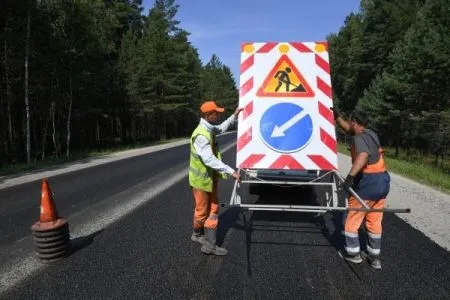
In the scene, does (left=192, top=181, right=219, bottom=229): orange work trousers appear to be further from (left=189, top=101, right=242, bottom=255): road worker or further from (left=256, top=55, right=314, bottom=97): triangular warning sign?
(left=256, top=55, right=314, bottom=97): triangular warning sign

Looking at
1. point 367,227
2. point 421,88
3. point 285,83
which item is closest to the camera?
point 367,227

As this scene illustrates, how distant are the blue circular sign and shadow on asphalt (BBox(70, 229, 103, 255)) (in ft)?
10.0

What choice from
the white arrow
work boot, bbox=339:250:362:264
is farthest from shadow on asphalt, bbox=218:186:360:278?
the white arrow

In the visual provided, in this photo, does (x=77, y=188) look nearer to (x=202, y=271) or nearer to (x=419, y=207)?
(x=202, y=271)

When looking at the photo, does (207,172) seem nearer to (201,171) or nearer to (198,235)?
(201,171)

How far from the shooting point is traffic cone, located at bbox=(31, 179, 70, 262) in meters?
5.30

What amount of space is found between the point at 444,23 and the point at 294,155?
26.8m

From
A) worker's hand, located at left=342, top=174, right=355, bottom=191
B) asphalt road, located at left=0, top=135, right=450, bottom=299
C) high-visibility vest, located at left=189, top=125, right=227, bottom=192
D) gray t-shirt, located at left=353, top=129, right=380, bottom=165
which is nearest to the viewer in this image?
asphalt road, located at left=0, top=135, right=450, bottom=299

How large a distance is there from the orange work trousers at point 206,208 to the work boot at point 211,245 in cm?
8

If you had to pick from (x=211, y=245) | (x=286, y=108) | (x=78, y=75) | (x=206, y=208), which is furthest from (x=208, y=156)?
(x=78, y=75)

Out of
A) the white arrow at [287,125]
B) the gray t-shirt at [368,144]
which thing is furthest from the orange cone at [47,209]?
the gray t-shirt at [368,144]

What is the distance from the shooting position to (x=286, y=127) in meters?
6.42

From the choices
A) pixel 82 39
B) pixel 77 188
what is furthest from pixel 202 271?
pixel 82 39

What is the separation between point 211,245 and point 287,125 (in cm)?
222
